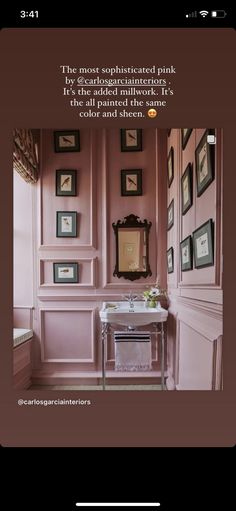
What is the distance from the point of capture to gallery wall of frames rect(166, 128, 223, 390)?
2.06 feet

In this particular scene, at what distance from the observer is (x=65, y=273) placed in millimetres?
971

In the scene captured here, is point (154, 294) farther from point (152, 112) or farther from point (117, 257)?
point (152, 112)

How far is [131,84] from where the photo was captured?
54 cm

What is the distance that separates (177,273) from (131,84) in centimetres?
68

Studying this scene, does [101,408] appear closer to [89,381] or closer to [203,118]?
[89,381]

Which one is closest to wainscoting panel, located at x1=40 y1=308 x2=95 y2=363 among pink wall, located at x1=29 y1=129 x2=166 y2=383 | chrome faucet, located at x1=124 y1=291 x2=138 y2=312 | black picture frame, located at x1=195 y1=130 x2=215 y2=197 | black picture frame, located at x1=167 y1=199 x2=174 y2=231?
pink wall, located at x1=29 y1=129 x2=166 y2=383

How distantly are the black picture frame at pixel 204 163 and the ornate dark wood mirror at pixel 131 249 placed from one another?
0.47 meters

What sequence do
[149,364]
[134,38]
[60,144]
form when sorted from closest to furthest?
[134,38]
[60,144]
[149,364]

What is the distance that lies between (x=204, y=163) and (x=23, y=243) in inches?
19.8

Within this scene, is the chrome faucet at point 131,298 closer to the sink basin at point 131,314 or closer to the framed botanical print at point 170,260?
the sink basin at point 131,314

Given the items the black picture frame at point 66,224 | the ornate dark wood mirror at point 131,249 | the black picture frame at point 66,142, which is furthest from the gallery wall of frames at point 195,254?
the black picture frame at point 66,224

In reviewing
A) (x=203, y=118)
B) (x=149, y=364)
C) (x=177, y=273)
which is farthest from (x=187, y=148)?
(x=149, y=364)

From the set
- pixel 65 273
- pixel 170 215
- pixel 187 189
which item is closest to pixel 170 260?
pixel 170 215

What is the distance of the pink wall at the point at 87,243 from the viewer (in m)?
0.83
